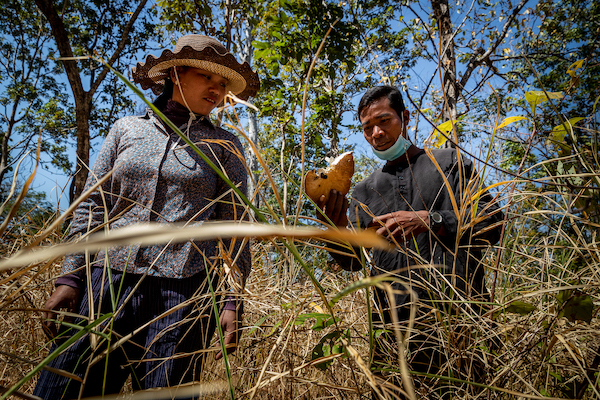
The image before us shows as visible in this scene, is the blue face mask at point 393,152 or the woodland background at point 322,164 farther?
the blue face mask at point 393,152

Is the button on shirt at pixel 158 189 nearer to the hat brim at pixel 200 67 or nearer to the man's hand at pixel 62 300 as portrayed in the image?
the man's hand at pixel 62 300

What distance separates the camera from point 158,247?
3.64 ft

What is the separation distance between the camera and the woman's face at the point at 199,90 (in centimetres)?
129

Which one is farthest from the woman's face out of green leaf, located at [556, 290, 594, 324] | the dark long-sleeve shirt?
green leaf, located at [556, 290, 594, 324]

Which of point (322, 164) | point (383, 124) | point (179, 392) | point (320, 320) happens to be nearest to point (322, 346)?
point (320, 320)

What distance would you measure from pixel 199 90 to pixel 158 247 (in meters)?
0.67

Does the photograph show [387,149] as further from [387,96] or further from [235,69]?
[235,69]

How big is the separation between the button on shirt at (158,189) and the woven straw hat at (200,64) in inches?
11.7

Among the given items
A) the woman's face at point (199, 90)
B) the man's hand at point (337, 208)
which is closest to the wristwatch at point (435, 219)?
the man's hand at point (337, 208)

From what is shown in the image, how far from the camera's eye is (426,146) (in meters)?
0.73

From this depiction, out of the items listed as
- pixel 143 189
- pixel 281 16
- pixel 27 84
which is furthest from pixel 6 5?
pixel 143 189

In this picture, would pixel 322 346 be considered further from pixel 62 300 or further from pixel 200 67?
pixel 200 67

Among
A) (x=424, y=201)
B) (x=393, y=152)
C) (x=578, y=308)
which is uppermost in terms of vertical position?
(x=393, y=152)

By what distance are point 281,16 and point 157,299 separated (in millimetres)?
2389
